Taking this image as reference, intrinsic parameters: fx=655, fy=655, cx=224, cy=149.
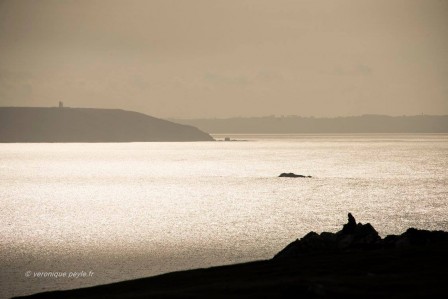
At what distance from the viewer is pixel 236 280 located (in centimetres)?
2922

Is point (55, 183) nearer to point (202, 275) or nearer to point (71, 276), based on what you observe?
point (71, 276)

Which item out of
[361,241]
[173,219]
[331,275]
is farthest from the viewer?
[173,219]

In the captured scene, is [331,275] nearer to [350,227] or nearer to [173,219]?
[350,227]

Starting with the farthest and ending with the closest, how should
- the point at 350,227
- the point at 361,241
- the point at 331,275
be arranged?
the point at 350,227, the point at 361,241, the point at 331,275

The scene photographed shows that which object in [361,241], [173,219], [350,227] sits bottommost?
[173,219]

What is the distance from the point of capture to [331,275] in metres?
27.7

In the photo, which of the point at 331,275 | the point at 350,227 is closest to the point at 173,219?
the point at 350,227

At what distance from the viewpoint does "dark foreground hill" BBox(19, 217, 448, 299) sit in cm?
2416

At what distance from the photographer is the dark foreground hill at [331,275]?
24156 millimetres

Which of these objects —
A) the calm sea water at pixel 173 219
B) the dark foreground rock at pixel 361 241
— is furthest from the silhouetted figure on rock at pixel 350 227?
the calm sea water at pixel 173 219

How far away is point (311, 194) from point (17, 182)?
9543 centimetres

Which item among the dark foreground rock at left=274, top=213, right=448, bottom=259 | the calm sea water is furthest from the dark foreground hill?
the calm sea water

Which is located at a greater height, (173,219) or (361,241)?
(361,241)

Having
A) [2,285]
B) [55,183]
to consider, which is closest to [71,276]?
[2,285]
